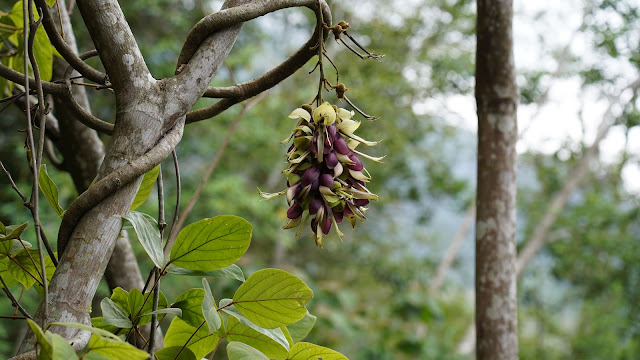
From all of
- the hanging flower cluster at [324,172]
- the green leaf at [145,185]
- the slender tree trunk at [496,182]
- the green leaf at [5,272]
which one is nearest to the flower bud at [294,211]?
the hanging flower cluster at [324,172]

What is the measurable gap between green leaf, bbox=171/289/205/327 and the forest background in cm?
289

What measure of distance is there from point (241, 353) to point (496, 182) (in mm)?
478

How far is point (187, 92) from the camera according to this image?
15.3 inches

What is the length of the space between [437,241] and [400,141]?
198cm

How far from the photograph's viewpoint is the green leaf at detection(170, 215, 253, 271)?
0.39 metres

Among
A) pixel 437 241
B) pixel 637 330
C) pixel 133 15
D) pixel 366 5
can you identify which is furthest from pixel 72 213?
pixel 437 241

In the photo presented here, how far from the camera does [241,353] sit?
0.36 metres

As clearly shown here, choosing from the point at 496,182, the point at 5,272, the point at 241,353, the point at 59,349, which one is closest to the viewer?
the point at 59,349

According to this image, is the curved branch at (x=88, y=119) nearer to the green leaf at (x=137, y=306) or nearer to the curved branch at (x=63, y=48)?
the curved branch at (x=63, y=48)

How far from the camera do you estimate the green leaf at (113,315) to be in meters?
0.37

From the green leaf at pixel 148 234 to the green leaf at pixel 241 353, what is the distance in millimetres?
74

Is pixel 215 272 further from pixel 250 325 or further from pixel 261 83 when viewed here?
pixel 261 83

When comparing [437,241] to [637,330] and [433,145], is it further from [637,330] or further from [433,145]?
[637,330]

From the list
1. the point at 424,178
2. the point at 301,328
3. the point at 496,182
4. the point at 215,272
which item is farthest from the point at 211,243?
the point at 424,178
